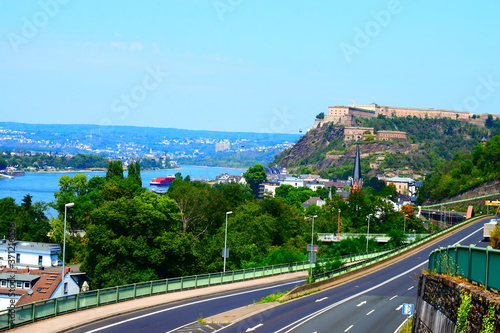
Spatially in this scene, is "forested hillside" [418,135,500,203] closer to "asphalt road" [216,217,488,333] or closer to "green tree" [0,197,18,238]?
"green tree" [0,197,18,238]

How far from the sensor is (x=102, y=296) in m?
31.4

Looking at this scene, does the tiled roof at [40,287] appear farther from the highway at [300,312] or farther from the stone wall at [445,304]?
the stone wall at [445,304]

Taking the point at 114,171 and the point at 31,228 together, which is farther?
the point at 114,171

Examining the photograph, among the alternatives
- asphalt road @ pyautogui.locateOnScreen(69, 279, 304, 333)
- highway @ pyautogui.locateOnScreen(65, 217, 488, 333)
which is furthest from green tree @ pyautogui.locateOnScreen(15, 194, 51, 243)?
asphalt road @ pyautogui.locateOnScreen(69, 279, 304, 333)

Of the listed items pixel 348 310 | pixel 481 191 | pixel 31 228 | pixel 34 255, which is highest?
pixel 481 191

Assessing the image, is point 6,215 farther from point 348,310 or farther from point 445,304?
point 445,304

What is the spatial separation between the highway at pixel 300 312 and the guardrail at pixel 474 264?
5.10m

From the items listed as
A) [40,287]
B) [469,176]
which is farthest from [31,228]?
[469,176]

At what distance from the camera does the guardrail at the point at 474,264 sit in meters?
13.8

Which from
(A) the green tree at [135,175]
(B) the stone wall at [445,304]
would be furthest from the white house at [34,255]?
(B) the stone wall at [445,304]

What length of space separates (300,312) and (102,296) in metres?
10.3

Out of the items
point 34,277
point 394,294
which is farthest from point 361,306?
point 34,277

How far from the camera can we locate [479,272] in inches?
587

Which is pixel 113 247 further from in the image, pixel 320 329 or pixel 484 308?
pixel 484 308
